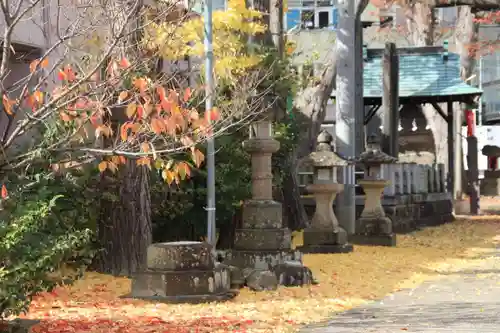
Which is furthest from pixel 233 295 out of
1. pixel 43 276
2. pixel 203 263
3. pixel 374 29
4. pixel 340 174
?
pixel 374 29

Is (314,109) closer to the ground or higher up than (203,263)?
higher up

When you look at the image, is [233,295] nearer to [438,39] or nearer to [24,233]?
[24,233]

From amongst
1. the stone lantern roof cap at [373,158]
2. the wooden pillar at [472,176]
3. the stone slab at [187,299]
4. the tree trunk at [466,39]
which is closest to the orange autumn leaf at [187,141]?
the stone slab at [187,299]

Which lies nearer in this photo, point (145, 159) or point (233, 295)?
point (145, 159)

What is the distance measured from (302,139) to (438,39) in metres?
24.3

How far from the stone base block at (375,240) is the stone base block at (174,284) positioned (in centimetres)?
1000

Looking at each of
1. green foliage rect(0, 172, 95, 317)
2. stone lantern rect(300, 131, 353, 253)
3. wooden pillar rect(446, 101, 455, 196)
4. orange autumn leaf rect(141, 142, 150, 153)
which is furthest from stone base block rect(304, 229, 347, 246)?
wooden pillar rect(446, 101, 455, 196)

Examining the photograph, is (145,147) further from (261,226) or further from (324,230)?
(324,230)

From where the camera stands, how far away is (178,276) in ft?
43.5

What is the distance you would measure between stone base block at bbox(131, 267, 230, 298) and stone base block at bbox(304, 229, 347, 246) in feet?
23.6

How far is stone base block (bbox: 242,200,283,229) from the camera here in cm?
1619

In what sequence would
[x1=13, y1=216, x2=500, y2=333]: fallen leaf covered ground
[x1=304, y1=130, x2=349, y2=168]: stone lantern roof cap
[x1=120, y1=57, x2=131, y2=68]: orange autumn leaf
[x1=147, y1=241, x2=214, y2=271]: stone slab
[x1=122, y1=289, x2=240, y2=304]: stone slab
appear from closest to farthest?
[x1=120, y1=57, x2=131, y2=68]: orange autumn leaf < [x1=13, y1=216, x2=500, y2=333]: fallen leaf covered ground < [x1=122, y1=289, x2=240, y2=304]: stone slab < [x1=147, y1=241, x2=214, y2=271]: stone slab < [x1=304, y1=130, x2=349, y2=168]: stone lantern roof cap

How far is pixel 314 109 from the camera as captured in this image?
2656 cm

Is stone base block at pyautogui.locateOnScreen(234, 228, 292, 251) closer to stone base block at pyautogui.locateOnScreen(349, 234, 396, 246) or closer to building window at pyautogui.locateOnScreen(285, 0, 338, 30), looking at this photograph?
stone base block at pyautogui.locateOnScreen(349, 234, 396, 246)
